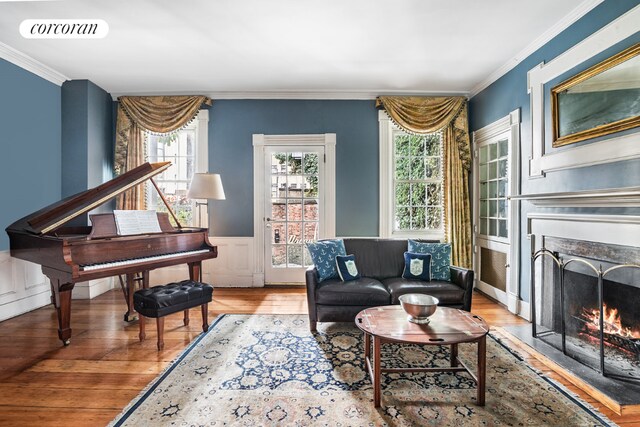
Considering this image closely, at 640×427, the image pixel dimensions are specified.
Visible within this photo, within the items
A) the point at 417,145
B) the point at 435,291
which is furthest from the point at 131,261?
the point at 417,145

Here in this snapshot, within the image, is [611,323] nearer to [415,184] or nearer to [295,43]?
[415,184]

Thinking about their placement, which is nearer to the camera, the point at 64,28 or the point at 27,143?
the point at 64,28

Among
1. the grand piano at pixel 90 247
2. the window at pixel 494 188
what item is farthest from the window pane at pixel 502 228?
the grand piano at pixel 90 247

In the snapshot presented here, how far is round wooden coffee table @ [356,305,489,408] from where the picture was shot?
196 centimetres

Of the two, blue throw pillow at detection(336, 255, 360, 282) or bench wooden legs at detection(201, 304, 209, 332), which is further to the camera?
blue throw pillow at detection(336, 255, 360, 282)

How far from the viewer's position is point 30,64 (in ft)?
12.2

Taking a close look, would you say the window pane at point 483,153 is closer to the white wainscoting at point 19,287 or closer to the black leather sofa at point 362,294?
the black leather sofa at point 362,294

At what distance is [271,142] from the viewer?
15.6 feet

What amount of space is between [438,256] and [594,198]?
1.42 meters

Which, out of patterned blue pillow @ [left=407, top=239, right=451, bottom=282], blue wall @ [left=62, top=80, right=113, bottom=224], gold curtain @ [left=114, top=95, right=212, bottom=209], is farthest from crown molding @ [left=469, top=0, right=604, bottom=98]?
blue wall @ [left=62, top=80, right=113, bottom=224]

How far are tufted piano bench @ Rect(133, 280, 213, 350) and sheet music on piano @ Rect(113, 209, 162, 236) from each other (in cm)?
61

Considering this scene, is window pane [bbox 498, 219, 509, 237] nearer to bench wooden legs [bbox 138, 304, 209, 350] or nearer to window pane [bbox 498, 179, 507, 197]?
window pane [bbox 498, 179, 507, 197]

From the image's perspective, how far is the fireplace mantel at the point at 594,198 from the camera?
206cm

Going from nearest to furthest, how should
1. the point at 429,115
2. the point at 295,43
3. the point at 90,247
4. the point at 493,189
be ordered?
1. the point at 90,247
2. the point at 295,43
3. the point at 493,189
4. the point at 429,115
